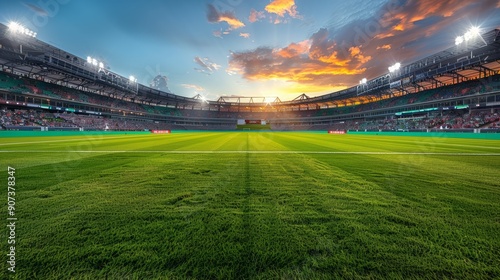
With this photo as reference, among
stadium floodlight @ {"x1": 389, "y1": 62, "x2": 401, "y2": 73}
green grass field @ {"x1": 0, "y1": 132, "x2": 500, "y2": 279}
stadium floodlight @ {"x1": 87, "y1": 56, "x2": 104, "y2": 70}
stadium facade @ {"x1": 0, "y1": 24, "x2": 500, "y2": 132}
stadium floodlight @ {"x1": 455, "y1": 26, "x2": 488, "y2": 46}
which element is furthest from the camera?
stadium floodlight @ {"x1": 389, "y1": 62, "x2": 401, "y2": 73}

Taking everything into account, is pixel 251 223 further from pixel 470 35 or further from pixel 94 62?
pixel 94 62

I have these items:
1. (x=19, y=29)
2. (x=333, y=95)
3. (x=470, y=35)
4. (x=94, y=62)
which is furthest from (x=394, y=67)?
(x=19, y=29)

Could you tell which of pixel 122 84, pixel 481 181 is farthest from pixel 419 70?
Result: pixel 122 84

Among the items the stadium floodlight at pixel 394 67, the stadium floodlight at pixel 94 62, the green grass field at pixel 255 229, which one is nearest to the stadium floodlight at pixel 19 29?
the stadium floodlight at pixel 94 62

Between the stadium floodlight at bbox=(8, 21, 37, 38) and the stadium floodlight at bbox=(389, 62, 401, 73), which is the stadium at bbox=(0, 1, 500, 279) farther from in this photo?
the stadium floodlight at bbox=(389, 62, 401, 73)

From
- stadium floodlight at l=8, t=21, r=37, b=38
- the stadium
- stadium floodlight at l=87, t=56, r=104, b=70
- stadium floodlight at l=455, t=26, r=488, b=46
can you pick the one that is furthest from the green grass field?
stadium floodlight at l=87, t=56, r=104, b=70

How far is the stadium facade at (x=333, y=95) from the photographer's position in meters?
26.2

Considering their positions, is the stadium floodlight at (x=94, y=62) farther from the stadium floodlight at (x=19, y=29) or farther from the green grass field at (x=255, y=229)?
the green grass field at (x=255, y=229)

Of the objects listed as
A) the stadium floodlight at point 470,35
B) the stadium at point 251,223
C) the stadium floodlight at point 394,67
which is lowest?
the stadium at point 251,223

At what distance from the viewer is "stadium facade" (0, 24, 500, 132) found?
86.1 ft

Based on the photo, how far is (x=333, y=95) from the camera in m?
52.9

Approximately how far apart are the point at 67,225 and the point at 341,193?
2.80 metres

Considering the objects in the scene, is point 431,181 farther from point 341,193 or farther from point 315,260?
point 315,260

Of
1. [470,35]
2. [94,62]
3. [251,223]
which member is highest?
[94,62]
